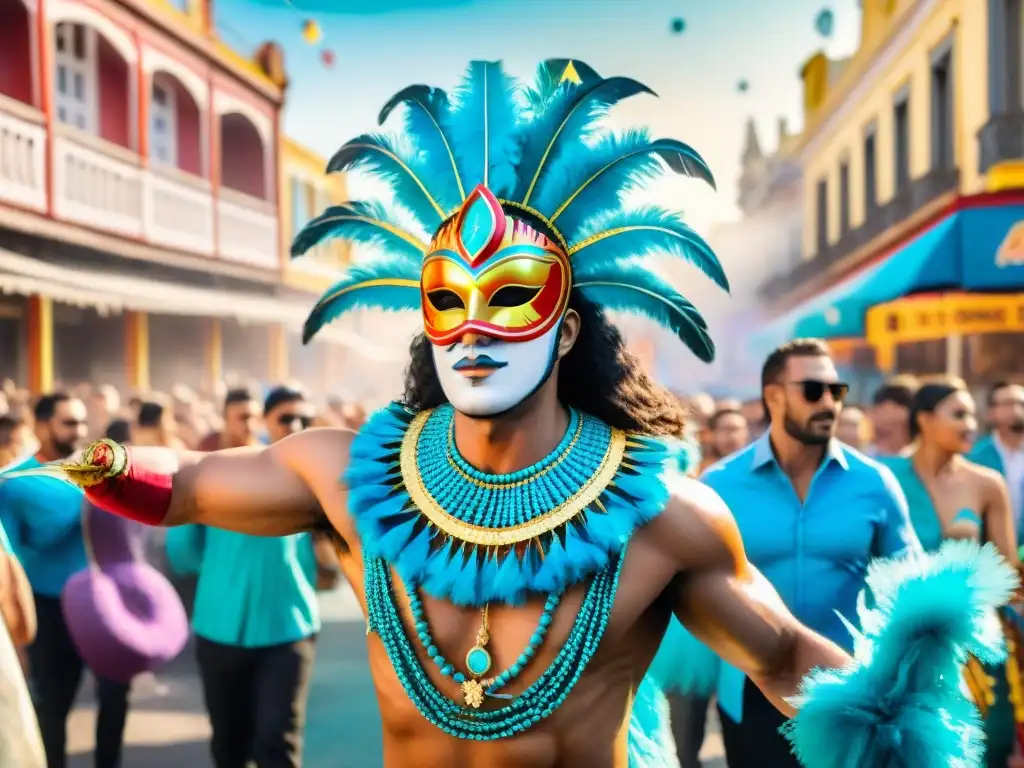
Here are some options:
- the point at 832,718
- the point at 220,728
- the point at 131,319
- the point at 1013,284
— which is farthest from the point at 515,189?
the point at 131,319

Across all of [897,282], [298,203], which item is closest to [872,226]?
[897,282]

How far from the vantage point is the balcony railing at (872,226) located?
13.9m

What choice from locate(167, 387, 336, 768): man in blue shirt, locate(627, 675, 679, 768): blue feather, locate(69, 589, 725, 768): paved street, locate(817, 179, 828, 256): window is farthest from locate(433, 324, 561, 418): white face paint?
locate(817, 179, 828, 256): window

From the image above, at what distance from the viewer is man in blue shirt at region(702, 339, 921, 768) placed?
12.6 ft

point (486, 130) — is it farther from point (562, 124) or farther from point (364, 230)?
point (364, 230)

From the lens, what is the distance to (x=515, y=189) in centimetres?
266

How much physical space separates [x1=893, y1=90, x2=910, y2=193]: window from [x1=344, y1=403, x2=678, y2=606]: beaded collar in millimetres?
15393

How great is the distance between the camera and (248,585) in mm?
4664

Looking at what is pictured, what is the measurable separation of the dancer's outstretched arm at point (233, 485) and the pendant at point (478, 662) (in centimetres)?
54

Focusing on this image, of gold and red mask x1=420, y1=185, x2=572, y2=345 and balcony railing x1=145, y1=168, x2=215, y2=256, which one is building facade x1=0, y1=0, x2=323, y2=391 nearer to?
balcony railing x1=145, y1=168, x2=215, y2=256

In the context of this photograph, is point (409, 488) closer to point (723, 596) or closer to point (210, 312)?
point (723, 596)

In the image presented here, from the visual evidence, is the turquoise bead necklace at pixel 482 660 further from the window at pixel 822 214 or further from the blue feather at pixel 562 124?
the window at pixel 822 214

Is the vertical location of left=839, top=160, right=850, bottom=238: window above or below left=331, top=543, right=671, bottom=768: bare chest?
above

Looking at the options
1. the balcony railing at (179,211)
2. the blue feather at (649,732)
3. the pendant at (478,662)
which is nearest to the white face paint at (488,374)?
the pendant at (478,662)
